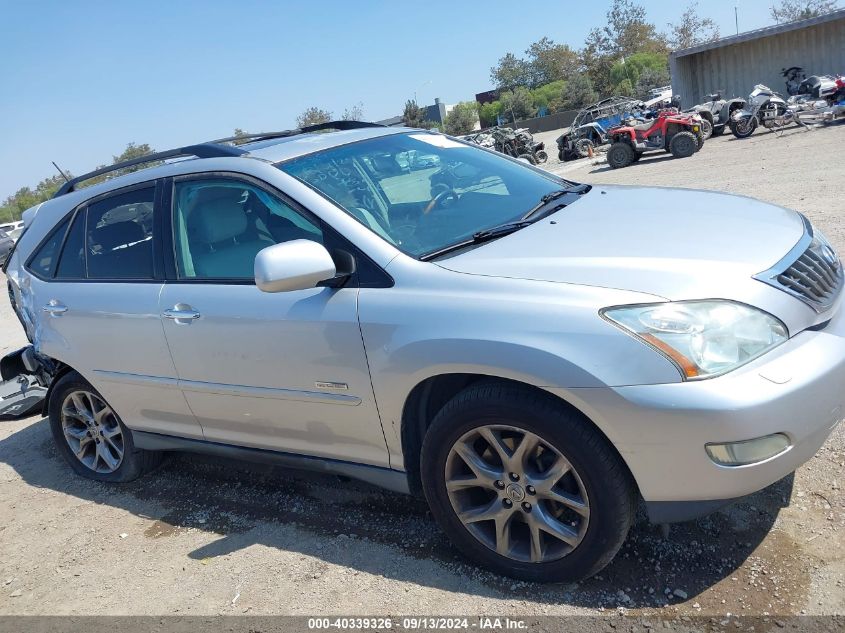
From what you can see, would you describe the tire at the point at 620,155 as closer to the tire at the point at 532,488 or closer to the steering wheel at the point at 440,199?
the steering wheel at the point at 440,199

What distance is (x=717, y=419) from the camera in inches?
90.0

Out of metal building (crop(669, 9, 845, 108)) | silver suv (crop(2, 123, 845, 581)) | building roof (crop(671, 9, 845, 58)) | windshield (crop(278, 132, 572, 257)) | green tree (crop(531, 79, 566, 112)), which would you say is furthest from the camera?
green tree (crop(531, 79, 566, 112))

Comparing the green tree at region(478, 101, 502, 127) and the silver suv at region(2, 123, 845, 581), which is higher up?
the silver suv at region(2, 123, 845, 581)

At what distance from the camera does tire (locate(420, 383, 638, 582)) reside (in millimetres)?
2514

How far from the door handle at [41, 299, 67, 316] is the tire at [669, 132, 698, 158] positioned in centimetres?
1691

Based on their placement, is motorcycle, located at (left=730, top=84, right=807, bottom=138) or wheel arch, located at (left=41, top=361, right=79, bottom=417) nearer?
wheel arch, located at (left=41, top=361, right=79, bottom=417)

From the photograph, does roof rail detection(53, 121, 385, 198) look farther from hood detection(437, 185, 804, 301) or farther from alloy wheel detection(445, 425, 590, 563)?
alloy wheel detection(445, 425, 590, 563)

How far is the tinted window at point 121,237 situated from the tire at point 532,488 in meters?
1.92

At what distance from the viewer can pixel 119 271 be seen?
3965 millimetres

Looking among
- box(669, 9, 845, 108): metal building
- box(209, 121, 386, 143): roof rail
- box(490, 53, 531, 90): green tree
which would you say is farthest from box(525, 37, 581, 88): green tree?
box(209, 121, 386, 143): roof rail

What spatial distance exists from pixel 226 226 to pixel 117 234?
912 mm

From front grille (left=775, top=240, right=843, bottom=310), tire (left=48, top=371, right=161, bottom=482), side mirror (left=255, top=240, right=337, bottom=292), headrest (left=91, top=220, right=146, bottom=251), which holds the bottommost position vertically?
tire (left=48, top=371, right=161, bottom=482)

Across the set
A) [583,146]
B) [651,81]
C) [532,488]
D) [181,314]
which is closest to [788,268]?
[532,488]

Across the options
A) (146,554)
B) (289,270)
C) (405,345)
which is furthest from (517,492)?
(146,554)
